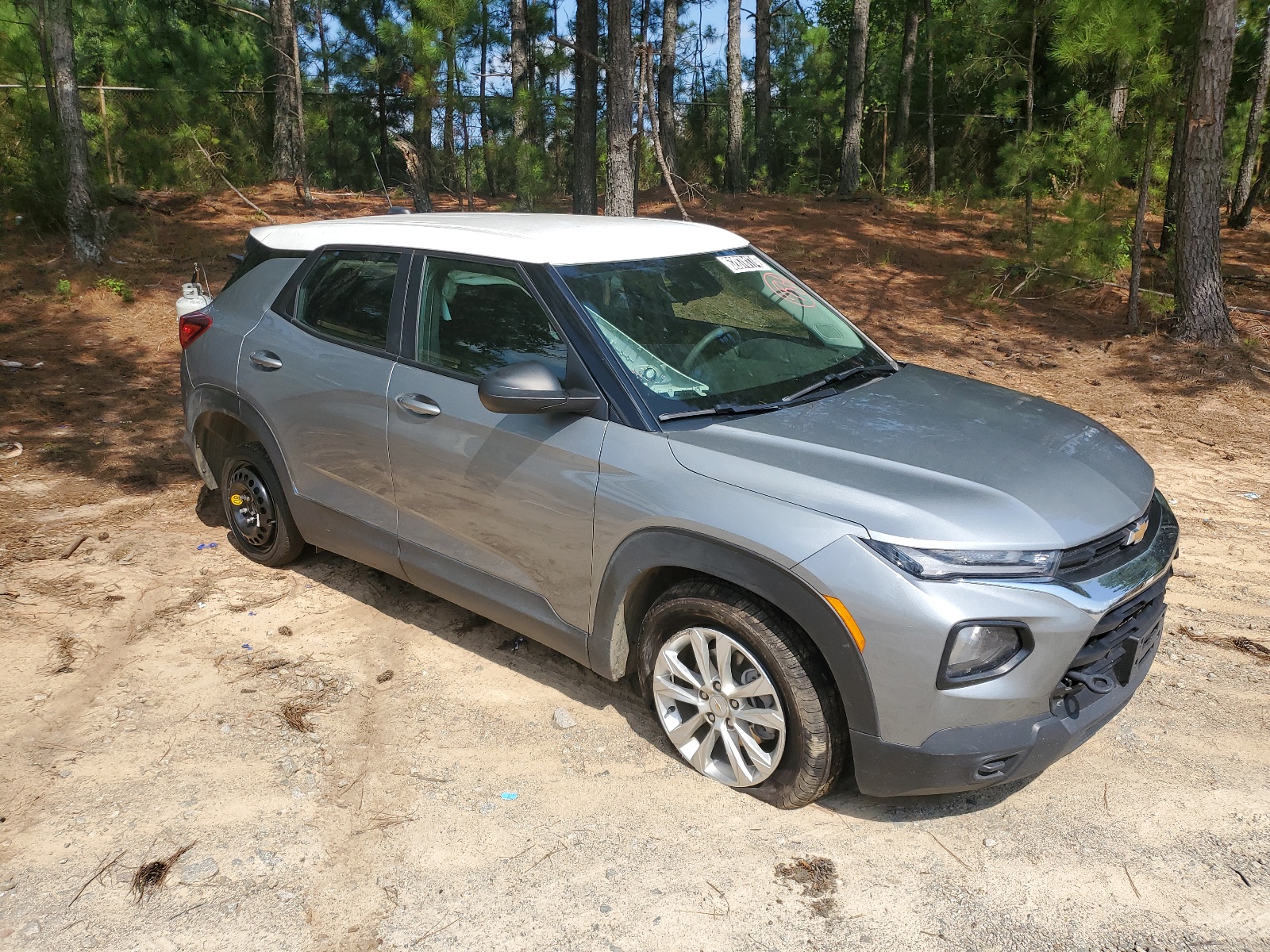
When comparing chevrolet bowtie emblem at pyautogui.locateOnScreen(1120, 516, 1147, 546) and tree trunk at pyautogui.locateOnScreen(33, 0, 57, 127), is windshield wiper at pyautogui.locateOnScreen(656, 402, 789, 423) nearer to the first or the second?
chevrolet bowtie emblem at pyautogui.locateOnScreen(1120, 516, 1147, 546)

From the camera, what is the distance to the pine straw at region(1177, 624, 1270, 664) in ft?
14.0

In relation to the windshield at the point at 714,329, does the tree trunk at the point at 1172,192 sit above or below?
above

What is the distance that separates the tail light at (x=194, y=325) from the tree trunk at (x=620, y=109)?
19.0ft

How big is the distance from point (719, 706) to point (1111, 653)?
4.08 ft

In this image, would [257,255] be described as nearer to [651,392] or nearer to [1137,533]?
[651,392]

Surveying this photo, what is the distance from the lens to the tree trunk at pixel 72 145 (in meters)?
10.5

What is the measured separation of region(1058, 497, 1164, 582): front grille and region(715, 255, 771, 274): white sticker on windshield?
1887 mm

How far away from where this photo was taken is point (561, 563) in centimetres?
Result: 358

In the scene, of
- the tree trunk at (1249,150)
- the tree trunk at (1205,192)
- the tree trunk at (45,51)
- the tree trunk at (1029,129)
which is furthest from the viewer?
the tree trunk at (1249,150)

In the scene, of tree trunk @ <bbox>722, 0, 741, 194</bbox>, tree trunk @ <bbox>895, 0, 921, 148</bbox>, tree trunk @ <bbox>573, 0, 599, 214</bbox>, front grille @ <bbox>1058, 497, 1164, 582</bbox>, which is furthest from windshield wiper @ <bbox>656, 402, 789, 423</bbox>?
tree trunk @ <bbox>895, 0, 921, 148</bbox>

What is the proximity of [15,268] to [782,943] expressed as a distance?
12.0 m

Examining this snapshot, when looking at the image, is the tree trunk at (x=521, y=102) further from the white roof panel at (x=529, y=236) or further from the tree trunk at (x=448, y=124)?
the white roof panel at (x=529, y=236)

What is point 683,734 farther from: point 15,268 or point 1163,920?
point 15,268

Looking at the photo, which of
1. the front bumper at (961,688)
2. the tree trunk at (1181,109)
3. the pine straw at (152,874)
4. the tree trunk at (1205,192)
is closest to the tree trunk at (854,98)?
the tree trunk at (1181,109)
